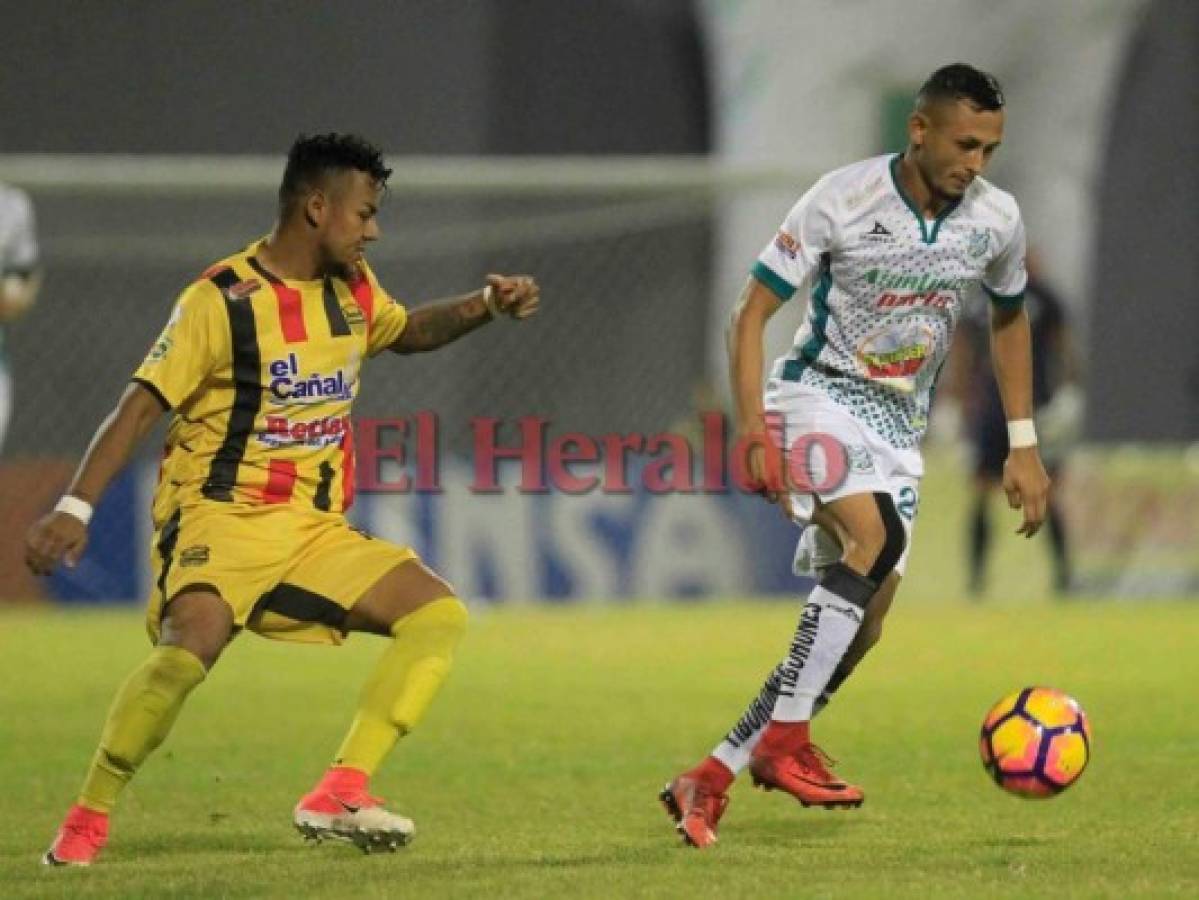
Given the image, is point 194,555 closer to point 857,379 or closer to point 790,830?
point 790,830

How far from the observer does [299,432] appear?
669 centimetres

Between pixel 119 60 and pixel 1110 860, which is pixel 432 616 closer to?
pixel 1110 860

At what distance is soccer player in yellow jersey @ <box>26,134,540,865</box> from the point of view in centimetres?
630

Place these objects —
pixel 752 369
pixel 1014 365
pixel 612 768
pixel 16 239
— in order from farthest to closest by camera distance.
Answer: pixel 16 239, pixel 612 768, pixel 1014 365, pixel 752 369

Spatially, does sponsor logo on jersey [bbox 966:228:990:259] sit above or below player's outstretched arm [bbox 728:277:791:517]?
above

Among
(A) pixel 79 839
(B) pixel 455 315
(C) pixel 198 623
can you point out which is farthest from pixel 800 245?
(A) pixel 79 839

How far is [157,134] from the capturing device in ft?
Result: 70.4

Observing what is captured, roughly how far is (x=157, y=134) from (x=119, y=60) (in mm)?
716

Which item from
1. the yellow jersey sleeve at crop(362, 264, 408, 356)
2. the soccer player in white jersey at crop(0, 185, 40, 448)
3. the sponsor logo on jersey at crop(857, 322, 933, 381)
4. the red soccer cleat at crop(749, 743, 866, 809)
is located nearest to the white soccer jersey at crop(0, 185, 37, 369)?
the soccer player in white jersey at crop(0, 185, 40, 448)

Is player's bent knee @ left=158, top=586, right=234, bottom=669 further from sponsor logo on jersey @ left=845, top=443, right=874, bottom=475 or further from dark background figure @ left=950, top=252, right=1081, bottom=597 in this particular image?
dark background figure @ left=950, top=252, right=1081, bottom=597

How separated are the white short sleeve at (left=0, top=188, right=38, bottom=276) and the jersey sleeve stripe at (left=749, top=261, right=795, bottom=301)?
568 cm

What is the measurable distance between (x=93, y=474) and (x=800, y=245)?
199 cm

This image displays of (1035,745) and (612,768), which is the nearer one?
(1035,745)

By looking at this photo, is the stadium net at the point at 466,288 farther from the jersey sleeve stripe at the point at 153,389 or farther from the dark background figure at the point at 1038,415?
the jersey sleeve stripe at the point at 153,389
